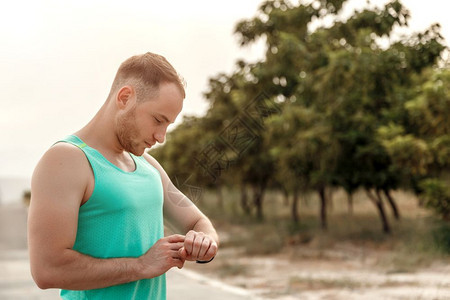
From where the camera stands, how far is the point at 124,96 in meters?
1.74

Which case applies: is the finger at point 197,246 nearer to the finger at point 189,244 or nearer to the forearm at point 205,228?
the finger at point 189,244

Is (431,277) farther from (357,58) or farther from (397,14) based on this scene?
(397,14)

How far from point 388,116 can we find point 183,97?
15439mm

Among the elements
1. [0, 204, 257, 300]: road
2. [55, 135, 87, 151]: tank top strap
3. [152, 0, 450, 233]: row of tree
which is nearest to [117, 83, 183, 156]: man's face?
[55, 135, 87, 151]: tank top strap

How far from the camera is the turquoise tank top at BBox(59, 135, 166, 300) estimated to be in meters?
1.68

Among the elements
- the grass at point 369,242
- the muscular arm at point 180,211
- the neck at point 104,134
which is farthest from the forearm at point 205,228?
the grass at point 369,242

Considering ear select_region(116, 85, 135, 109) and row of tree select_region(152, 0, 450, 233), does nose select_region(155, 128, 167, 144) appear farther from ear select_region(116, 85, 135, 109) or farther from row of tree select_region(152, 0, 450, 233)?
row of tree select_region(152, 0, 450, 233)

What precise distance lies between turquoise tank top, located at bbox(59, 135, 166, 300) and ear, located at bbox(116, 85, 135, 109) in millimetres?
143

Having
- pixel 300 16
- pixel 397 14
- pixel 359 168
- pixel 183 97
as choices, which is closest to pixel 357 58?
pixel 397 14

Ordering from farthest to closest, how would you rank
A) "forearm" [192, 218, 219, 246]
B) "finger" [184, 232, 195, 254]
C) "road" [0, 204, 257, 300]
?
"road" [0, 204, 257, 300] < "forearm" [192, 218, 219, 246] < "finger" [184, 232, 195, 254]

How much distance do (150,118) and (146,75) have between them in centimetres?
11

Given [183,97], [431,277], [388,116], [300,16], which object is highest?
[300,16]

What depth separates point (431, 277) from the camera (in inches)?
472

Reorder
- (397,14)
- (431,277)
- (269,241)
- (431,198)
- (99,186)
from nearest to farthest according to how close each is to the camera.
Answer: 1. (99,186)
2. (431,277)
3. (431,198)
4. (397,14)
5. (269,241)
